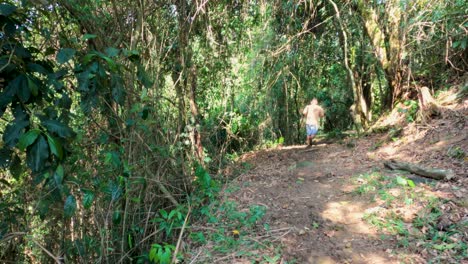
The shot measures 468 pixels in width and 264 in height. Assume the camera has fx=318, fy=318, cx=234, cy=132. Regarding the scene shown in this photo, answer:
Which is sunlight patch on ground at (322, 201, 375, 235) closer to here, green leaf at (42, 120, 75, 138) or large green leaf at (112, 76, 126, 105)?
large green leaf at (112, 76, 126, 105)

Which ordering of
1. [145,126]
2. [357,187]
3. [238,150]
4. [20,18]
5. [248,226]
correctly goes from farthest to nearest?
1. [238,150]
2. [357,187]
3. [248,226]
4. [145,126]
5. [20,18]

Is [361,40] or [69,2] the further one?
[361,40]

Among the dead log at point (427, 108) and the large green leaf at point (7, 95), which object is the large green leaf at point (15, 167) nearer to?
the large green leaf at point (7, 95)

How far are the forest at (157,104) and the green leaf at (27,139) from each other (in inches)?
0.5

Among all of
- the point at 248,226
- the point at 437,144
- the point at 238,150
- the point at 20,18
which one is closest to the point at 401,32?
the point at 437,144

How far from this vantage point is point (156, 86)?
Answer: 446cm

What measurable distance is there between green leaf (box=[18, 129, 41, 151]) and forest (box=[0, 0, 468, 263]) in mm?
12

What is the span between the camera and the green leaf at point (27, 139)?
1795 mm

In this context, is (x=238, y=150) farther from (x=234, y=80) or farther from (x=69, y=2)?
(x=69, y=2)

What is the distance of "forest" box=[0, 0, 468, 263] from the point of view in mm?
2373

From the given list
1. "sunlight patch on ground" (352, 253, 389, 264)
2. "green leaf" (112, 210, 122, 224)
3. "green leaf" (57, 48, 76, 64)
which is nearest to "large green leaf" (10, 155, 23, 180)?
"green leaf" (57, 48, 76, 64)

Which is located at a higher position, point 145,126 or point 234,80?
point 234,80

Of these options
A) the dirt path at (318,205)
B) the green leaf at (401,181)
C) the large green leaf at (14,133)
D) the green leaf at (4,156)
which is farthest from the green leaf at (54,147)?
the green leaf at (401,181)

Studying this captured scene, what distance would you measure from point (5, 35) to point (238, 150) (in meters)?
8.50
